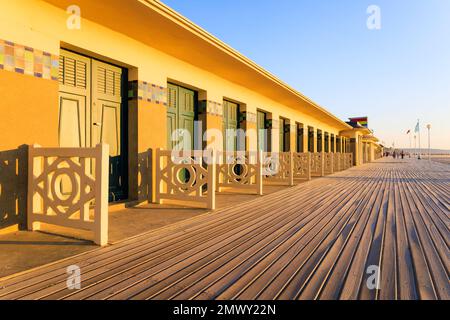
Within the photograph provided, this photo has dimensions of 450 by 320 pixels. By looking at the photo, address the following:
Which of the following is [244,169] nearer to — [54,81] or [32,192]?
[54,81]

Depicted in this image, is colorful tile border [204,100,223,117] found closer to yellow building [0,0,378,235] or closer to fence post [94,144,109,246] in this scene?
yellow building [0,0,378,235]

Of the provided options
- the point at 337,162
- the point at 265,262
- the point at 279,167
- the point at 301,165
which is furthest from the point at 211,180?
the point at 337,162

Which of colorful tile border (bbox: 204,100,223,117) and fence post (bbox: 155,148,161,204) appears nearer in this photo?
fence post (bbox: 155,148,161,204)

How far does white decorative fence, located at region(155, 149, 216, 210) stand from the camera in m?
A: 5.35

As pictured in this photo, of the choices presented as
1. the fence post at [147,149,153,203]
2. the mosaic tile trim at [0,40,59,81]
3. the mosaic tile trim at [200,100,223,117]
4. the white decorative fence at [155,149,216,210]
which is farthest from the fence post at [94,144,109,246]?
the mosaic tile trim at [200,100,223,117]

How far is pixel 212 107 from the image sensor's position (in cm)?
870

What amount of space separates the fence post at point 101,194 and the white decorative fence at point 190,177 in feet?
7.32

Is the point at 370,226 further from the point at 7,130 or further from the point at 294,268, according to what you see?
the point at 7,130

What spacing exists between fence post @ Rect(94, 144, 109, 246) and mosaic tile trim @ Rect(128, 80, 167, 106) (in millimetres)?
3124

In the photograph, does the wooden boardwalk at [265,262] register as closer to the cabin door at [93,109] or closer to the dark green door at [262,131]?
the cabin door at [93,109]

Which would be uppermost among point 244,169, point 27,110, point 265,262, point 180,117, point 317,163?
point 180,117

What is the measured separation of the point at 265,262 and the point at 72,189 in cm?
249

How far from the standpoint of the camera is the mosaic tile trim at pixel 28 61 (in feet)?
13.0
